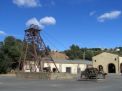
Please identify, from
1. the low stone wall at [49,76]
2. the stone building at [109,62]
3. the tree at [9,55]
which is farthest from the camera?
the stone building at [109,62]

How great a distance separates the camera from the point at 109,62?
97812mm

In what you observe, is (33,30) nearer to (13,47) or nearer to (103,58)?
(13,47)

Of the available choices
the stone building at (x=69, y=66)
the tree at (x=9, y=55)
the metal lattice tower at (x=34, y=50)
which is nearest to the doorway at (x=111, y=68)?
the stone building at (x=69, y=66)

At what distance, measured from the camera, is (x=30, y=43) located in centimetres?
5997

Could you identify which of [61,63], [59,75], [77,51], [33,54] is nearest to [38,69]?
[33,54]

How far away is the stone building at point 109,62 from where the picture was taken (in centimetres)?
9500

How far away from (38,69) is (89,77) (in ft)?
49.0

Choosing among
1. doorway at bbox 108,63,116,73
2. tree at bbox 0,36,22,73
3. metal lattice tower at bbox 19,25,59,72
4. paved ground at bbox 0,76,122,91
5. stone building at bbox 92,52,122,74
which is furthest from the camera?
doorway at bbox 108,63,116,73

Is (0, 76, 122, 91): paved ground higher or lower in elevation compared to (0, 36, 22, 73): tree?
lower

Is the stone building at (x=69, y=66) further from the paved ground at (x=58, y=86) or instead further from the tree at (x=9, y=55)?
the paved ground at (x=58, y=86)

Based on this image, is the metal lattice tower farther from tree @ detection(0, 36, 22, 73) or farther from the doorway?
the doorway

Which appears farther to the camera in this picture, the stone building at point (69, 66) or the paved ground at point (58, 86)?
the stone building at point (69, 66)

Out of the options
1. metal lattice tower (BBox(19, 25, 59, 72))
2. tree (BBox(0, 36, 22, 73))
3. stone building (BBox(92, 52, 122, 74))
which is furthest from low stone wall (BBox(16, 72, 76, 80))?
stone building (BBox(92, 52, 122, 74))

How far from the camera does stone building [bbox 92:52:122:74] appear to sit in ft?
312
